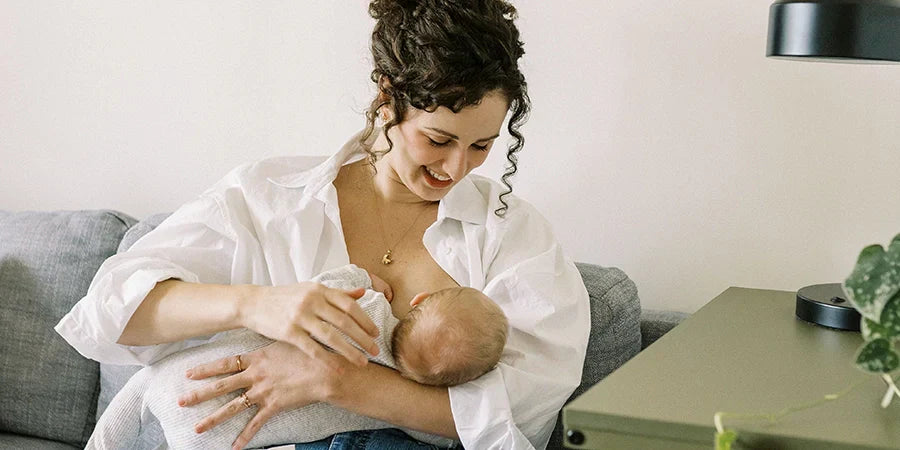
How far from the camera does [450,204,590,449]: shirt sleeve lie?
1.65 meters

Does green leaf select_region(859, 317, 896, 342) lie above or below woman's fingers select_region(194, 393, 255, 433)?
above

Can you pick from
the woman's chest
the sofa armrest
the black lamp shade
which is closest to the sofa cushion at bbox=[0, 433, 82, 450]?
the woman's chest

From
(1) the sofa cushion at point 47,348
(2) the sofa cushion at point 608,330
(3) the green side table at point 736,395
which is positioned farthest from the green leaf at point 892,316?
(1) the sofa cushion at point 47,348

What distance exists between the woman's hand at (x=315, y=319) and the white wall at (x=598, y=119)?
71 cm

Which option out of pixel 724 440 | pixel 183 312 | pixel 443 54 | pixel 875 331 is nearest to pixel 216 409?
pixel 183 312

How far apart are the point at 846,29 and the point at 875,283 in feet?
2.09

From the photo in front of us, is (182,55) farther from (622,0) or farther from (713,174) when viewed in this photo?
(713,174)

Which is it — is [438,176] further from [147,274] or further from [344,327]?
[147,274]

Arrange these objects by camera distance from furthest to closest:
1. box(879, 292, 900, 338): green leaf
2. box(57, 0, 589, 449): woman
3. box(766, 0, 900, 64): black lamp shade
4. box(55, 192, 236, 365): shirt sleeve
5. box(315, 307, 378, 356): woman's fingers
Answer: box(55, 192, 236, 365): shirt sleeve → box(57, 0, 589, 449): woman → box(315, 307, 378, 356): woman's fingers → box(766, 0, 900, 64): black lamp shade → box(879, 292, 900, 338): green leaf

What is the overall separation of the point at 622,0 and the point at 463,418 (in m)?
0.88

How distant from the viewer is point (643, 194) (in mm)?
2064

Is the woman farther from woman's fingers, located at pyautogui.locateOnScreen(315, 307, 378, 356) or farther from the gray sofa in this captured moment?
the gray sofa

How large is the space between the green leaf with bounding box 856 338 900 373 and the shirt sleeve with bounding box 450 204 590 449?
80cm

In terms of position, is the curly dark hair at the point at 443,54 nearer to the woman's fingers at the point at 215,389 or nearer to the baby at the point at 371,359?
the baby at the point at 371,359
